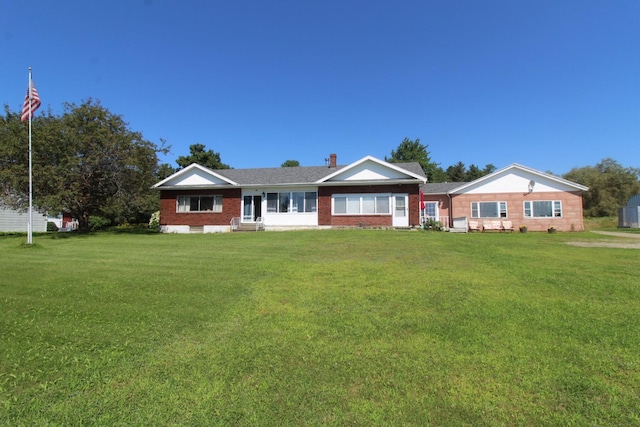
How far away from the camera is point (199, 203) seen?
23328 mm

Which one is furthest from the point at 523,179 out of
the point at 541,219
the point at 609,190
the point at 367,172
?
the point at 609,190

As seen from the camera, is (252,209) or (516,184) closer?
(252,209)

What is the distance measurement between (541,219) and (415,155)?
38.0m

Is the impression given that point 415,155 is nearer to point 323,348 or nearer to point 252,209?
point 252,209

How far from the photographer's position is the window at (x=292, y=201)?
22047 millimetres

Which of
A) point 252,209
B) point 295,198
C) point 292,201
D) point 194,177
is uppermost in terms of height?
point 194,177

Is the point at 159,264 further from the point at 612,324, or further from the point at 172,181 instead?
the point at 172,181

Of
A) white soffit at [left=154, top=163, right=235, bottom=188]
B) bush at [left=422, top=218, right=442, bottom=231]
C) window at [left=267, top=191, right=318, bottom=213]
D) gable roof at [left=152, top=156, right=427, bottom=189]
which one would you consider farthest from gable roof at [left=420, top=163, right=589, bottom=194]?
white soffit at [left=154, top=163, right=235, bottom=188]

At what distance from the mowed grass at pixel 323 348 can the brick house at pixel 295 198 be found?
13876mm

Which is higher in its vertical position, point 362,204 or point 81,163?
point 81,163

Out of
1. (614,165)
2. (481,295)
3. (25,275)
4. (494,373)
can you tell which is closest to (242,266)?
(25,275)

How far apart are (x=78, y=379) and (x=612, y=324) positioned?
615 cm

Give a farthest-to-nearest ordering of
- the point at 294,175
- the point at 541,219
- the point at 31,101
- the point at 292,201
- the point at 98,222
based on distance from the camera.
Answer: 1. the point at 98,222
2. the point at 294,175
3. the point at 541,219
4. the point at 292,201
5. the point at 31,101

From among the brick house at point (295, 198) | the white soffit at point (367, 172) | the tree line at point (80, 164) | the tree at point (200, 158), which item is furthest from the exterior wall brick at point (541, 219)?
the tree at point (200, 158)
